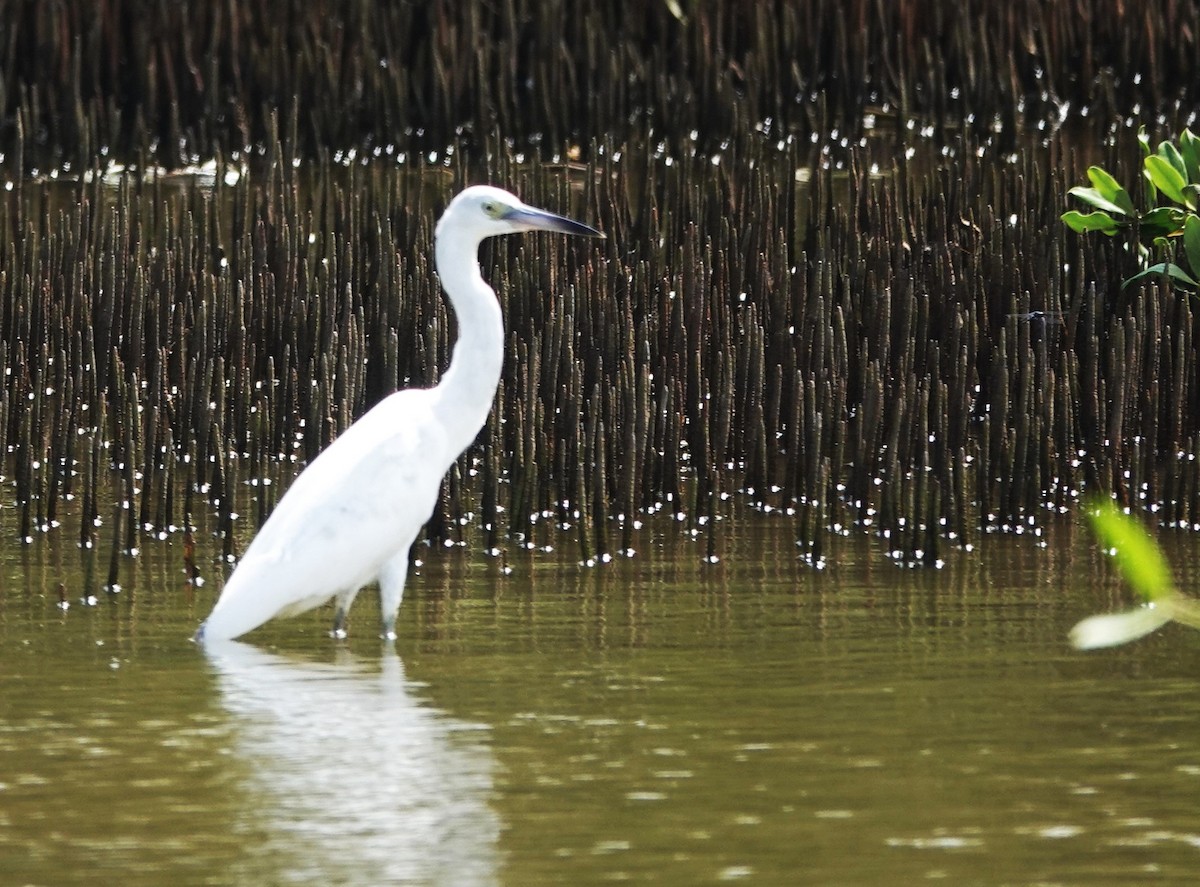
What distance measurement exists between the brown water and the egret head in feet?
2.90

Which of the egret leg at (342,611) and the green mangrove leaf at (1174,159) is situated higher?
the green mangrove leaf at (1174,159)

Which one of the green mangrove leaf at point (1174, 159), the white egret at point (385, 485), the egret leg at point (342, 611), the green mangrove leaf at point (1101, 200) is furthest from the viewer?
the green mangrove leaf at point (1101, 200)

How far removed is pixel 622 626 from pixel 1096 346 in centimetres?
279

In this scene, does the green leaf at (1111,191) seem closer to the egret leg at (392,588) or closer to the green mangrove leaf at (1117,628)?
the egret leg at (392,588)

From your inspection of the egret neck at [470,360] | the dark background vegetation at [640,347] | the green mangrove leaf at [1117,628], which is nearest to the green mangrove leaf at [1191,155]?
the dark background vegetation at [640,347]

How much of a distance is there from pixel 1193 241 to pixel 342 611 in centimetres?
341

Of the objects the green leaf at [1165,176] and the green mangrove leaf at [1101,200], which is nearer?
the green leaf at [1165,176]

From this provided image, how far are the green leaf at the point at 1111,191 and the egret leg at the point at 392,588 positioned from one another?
3.36 m

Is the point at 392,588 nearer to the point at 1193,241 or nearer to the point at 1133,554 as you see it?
the point at 1193,241

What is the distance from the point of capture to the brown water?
416 cm

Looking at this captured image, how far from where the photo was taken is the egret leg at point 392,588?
19.3ft

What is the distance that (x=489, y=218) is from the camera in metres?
6.49

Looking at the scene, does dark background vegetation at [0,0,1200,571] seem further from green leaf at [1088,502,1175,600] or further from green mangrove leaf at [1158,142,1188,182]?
green leaf at [1088,502,1175,600]

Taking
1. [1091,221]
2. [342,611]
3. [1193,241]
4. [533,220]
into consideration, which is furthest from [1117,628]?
[1091,221]
